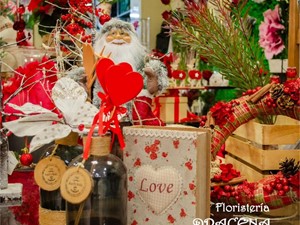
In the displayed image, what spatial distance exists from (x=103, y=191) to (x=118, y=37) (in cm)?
56

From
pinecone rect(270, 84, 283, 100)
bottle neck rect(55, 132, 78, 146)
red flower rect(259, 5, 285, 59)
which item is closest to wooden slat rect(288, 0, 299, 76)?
red flower rect(259, 5, 285, 59)

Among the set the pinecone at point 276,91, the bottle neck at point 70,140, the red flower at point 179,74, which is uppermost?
the red flower at point 179,74

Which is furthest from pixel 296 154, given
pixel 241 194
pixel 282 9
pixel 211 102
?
pixel 211 102

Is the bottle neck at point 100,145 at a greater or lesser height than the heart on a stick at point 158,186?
greater

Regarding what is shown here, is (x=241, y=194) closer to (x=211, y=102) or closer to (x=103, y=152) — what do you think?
(x=103, y=152)

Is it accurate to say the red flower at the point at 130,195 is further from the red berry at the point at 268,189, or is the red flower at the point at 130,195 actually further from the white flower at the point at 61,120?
the red berry at the point at 268,189

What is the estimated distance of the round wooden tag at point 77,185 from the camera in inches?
25.0

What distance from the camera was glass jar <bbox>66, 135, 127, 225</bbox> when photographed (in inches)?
26.3

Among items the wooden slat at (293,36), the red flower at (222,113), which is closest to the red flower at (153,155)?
the red flower at (222,113)

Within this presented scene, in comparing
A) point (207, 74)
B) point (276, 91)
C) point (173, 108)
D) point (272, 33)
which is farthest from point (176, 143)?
point (207, 74)

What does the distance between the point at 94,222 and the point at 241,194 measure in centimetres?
27

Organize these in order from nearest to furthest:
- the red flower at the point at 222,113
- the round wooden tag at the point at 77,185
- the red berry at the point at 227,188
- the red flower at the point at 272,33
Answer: the round wooden tag at the point at 77,185 < the red berry at the point at 227,188 < the red flower at the point at 222,113 < the red flower at the point at 272,33

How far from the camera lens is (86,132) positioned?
0.68 meters

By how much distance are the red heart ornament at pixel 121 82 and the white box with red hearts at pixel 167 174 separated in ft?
0.23
